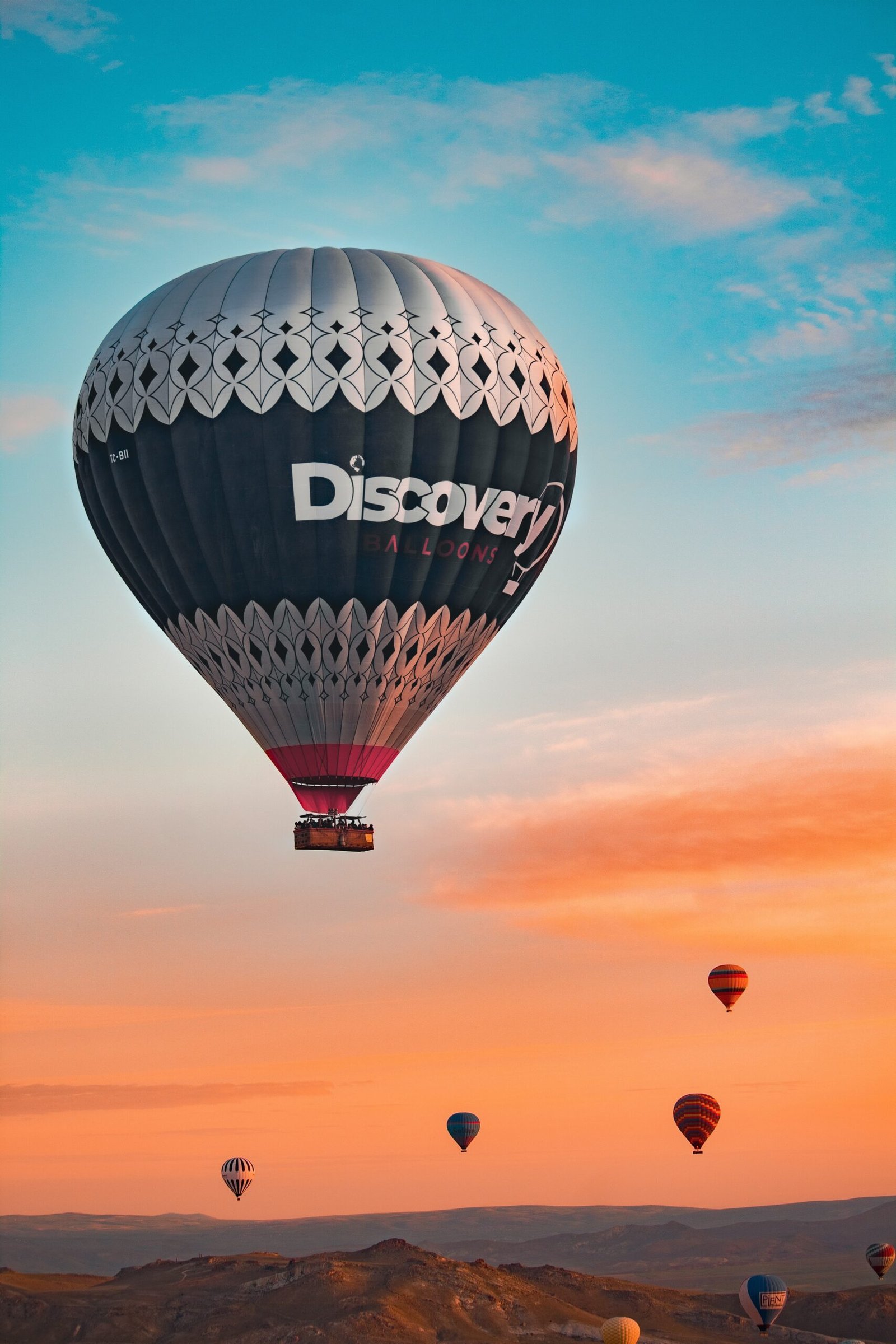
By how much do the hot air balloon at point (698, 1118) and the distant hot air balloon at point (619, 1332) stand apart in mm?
16411

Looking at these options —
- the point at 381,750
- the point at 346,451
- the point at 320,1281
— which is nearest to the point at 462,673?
the point at 381,750

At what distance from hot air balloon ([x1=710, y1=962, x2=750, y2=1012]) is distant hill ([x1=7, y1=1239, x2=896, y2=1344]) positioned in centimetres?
3019

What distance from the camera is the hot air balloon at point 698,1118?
3900 inches

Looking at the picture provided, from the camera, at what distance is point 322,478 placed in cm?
6091

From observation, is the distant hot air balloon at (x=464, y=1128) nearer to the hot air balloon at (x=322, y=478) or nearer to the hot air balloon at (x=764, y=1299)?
the hot air balloon at (x=764, y=1299)

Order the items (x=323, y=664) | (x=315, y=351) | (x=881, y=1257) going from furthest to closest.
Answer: (x=881, y=1257) < (x=323, y=664) < (x=315, y=351)

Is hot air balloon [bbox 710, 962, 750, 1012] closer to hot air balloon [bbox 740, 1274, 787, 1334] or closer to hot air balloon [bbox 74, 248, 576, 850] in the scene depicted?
hot air balloon [bbox 740, 1274, 787, 1334]

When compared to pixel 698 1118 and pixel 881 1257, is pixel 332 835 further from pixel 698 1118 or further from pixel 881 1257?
pixel 881 1257

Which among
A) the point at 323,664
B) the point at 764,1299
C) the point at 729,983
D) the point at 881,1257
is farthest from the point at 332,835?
the point at 881,1257

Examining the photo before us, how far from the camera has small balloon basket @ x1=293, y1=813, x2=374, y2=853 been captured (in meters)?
63.8

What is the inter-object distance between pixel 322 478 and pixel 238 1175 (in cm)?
6473

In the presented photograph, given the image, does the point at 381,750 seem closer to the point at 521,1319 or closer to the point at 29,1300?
the point at 521,1319

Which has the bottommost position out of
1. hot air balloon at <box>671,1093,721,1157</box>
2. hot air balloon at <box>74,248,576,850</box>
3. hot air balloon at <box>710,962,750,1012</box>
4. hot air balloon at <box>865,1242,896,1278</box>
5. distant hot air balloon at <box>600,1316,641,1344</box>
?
distant hot air balloon at <box>600,1316,641,1344</box>

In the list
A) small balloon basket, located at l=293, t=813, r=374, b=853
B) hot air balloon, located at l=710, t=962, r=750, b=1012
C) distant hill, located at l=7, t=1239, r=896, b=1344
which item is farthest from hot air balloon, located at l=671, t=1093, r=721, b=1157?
small balloon basket, located at l=293, t=813, r=374, b=853
